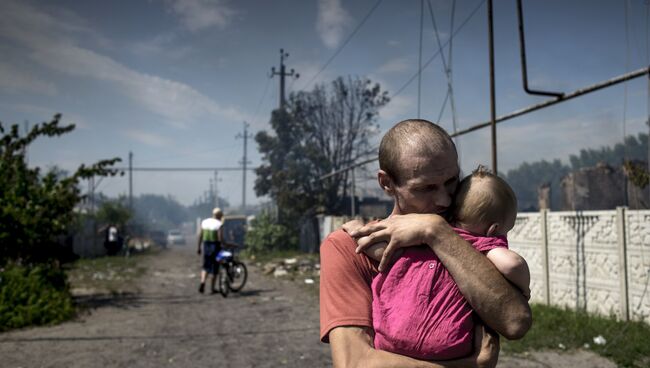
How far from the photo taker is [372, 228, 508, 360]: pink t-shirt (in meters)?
1.48

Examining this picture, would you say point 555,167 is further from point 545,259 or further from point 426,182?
point 426,182

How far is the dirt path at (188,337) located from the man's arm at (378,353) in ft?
15.0

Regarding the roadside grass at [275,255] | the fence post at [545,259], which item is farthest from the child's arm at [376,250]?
the roadside grass at [275,255]

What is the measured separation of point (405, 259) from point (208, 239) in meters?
10.7

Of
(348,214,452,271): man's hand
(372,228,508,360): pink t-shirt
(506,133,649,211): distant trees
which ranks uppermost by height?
(506,133,649,211): distant trees

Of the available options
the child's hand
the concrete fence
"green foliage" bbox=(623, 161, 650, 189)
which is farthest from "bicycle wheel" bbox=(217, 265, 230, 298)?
the child's hand

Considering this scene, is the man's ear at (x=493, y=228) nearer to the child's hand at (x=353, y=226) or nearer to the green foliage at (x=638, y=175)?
the child's hand at (x=353, y=226)

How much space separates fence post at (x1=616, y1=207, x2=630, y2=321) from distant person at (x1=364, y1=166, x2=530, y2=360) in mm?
6489

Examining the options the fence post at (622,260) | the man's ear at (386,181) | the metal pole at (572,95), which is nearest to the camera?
the man's ear at (386,181)

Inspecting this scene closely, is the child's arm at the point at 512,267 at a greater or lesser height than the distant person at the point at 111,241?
greater

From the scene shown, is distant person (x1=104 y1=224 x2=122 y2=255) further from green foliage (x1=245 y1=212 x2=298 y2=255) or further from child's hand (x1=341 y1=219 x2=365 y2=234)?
child's hand (x1=341 y1=219 x2=365 y2=234)

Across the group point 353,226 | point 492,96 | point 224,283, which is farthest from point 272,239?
point 353,226

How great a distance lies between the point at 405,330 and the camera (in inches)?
59.1

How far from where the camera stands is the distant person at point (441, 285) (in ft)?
4.86
